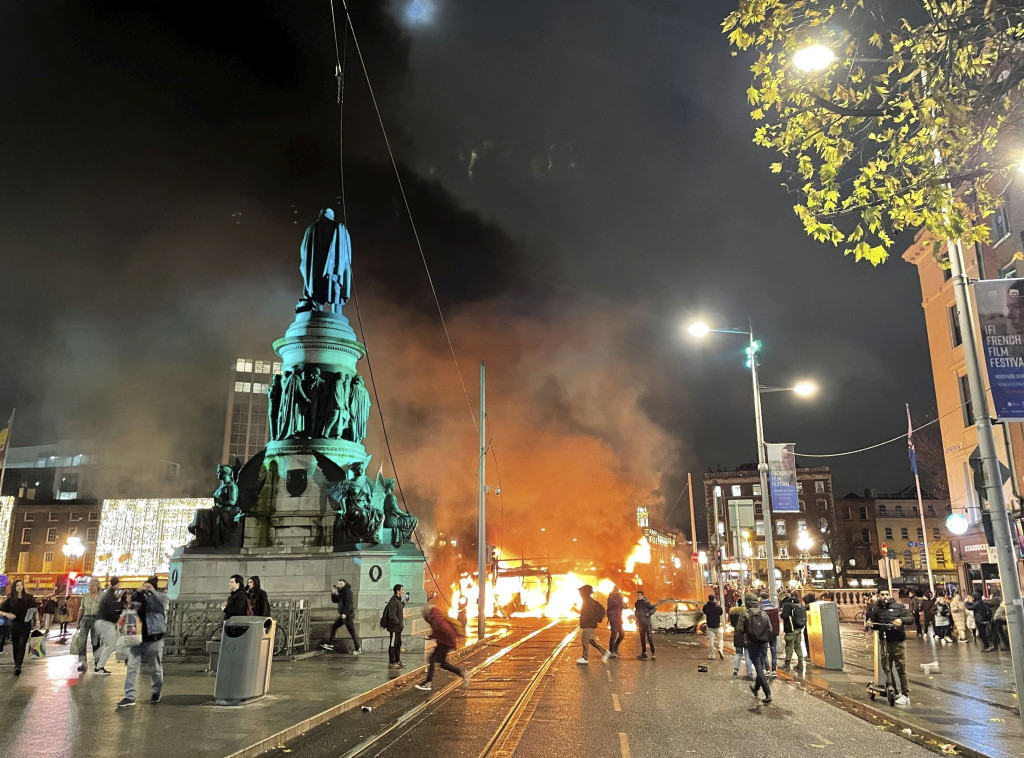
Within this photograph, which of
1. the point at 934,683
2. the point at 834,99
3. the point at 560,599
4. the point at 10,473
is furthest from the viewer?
the point at 10,473

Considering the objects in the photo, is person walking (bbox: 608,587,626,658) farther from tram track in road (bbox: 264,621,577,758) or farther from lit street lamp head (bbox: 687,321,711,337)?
lit street lamp head (bbox: 687,321,711,337)

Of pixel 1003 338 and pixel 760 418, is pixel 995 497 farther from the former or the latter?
pixel 760 418

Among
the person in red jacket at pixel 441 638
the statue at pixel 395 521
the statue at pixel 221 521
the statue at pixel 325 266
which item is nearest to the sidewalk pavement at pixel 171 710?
the person in red jacket at pixel 441 638

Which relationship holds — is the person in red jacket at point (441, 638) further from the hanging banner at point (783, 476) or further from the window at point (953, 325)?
the window at point (953, 325)

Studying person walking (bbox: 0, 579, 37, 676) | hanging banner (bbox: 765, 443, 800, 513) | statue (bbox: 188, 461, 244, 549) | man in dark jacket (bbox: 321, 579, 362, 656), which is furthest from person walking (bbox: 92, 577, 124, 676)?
hanging banner (bbox: 765, 443, 800, 513)

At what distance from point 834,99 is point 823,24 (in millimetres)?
887

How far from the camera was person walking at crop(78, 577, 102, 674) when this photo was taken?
12.4 meters

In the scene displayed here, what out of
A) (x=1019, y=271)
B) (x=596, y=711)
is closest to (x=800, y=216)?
(x=596, y=711)

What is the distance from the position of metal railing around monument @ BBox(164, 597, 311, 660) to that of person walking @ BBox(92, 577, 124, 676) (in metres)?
2.26

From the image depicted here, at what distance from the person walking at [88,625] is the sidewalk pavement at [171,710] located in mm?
294

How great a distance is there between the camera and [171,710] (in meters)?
8.79

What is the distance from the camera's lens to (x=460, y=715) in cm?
891

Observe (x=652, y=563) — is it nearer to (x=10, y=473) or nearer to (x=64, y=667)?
(x=64, y=667)

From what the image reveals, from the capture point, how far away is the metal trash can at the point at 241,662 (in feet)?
30.1
